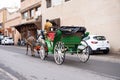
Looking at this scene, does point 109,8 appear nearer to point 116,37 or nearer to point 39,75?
point 116,37

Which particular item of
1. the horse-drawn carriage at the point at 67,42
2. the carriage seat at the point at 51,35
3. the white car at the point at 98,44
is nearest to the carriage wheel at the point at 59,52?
the horse-drawn carriage at the point at 67,42

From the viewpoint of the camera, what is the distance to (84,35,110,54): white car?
23.0 metres

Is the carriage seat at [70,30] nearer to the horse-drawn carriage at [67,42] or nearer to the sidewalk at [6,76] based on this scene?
the horse-drawn carriage at [67,42]

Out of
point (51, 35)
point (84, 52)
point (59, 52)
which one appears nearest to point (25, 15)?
point (51, 35)

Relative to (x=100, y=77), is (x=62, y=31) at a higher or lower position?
higher

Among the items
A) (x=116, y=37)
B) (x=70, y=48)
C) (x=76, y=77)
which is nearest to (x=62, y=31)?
(x=70, y=48)

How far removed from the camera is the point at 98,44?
76.0 feet

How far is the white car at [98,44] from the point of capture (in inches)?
907

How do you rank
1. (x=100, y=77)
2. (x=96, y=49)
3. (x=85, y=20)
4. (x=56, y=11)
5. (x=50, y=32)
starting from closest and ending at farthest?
(x=100, y=77)
(x=50, y=32)
(x=96, y=49)
(x=85, y=20)
(x=56, y=11)

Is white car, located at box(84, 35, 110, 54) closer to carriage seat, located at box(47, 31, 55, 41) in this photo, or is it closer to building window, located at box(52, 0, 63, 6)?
carriage seat, located at box(47, 31, 55, 41)

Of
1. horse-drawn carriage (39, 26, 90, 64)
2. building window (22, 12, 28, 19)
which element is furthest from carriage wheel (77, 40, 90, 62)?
building window (22, 12, 28, 19)

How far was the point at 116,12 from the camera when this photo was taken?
24547mm

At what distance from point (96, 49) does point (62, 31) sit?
920cm

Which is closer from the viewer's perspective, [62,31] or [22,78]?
[22,78]
